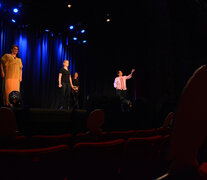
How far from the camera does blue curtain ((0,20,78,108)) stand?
27.5ft

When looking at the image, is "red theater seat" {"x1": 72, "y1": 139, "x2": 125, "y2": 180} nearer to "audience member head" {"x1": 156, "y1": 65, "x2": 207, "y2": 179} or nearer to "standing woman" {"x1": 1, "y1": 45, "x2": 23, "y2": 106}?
"audience member head" {"x1": 156, "y1": 65, "x2": 207, "y2": 179}

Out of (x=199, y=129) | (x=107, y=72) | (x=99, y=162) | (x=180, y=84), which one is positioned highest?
(x=107, y=72)

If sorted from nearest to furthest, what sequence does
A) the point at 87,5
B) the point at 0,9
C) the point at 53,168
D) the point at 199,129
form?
the point at 199,129
the point at 53,168
the point at 0,9
the point at 87,5

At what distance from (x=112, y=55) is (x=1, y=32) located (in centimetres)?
578

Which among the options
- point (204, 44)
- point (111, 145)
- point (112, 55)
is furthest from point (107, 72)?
point (111, 145)

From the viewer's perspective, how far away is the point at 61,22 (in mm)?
9031

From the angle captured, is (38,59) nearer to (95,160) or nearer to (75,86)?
(75,86)

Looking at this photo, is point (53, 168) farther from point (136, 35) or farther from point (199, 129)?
point (136, 35)

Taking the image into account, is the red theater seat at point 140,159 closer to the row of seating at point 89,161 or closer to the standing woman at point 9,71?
the row of seating at point 89,161

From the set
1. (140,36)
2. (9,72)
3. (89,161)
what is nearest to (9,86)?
(9,72)

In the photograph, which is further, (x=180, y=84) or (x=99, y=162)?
(x=180, y=84)

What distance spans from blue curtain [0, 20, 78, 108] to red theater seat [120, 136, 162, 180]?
739 cm

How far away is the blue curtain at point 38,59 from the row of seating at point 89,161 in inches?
291

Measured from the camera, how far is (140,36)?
9766 mm
